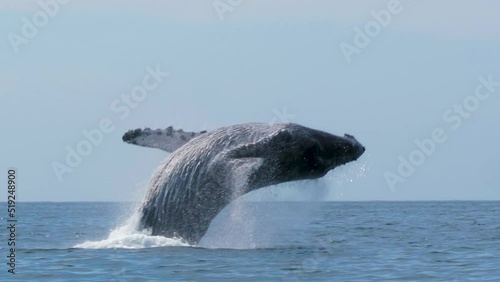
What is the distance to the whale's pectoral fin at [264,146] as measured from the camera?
1650 centimetres

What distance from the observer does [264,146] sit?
16578 mm

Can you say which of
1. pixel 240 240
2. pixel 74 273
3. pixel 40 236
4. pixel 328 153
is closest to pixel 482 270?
pixel 328 153

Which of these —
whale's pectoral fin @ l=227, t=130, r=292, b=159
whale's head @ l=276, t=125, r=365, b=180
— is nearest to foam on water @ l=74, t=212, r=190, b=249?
whale's pectoral fin @ l=227, t=130, r=292, b=159

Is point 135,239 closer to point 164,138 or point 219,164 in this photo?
point 164,138

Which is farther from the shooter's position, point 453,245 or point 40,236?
point 40,236

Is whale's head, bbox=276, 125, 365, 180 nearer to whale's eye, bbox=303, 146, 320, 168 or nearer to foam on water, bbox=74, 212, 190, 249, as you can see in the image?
whale's eye, bbox=303, 146, 320, 168

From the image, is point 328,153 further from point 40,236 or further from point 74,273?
point 40,236

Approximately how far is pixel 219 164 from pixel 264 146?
1.06 m

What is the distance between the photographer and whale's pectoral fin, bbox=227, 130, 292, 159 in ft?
54.1

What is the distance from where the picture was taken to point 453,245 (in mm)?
23375

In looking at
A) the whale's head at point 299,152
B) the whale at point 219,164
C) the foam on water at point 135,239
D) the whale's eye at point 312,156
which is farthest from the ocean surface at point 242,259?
the whale's eye at point 312,156

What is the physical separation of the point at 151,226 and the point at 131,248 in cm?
65

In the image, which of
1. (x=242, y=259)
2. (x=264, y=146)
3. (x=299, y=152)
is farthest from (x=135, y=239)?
(x=299, y=152)

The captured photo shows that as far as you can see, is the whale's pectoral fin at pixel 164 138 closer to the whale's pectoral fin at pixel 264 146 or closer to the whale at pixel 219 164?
the whale at pixel 219 164
